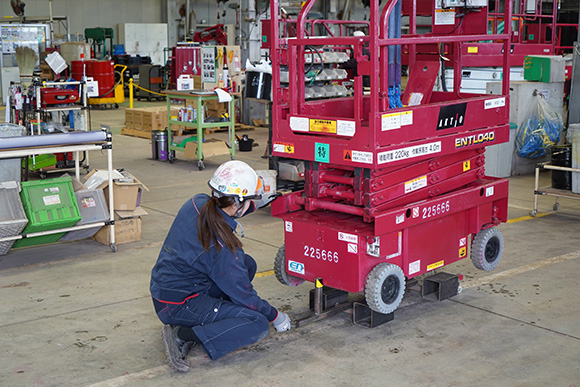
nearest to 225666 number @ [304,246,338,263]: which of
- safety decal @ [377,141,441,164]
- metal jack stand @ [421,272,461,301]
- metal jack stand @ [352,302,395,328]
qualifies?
metal jack stand @ [352,302,395,328]

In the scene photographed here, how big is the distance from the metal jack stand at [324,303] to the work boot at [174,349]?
2.88 ft

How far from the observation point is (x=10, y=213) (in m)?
6.13

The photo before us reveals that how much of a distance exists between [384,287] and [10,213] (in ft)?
11.2

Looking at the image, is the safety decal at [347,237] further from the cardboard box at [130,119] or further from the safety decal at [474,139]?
the cardboard box at [130,119]

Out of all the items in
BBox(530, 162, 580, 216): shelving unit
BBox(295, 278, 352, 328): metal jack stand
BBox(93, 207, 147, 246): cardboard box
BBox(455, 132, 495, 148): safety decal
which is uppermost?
BBox(455, 132, 495, 148): safety decal

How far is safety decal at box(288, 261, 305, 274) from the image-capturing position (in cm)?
504

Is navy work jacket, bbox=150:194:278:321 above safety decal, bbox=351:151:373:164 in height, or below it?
below

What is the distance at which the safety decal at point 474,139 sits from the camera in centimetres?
509

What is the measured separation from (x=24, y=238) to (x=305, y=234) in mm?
2826

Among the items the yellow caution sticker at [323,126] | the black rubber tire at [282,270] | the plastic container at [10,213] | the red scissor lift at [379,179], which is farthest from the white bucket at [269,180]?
the yellow caution sticker at [323,126]

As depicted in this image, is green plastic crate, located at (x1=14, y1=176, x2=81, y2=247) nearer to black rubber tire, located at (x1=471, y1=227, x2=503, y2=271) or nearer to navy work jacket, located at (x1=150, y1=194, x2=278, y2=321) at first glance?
navy work jacket, located at (x1=150, y1=194, x2=278, y2=321)

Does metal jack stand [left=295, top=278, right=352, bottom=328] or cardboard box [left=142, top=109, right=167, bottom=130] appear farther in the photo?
cardboard box [left=142, top=109, right=167, bottom=130]

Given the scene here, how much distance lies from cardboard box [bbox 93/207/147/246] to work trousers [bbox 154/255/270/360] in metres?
2.77

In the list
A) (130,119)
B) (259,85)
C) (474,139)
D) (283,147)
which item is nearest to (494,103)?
(474,139)
